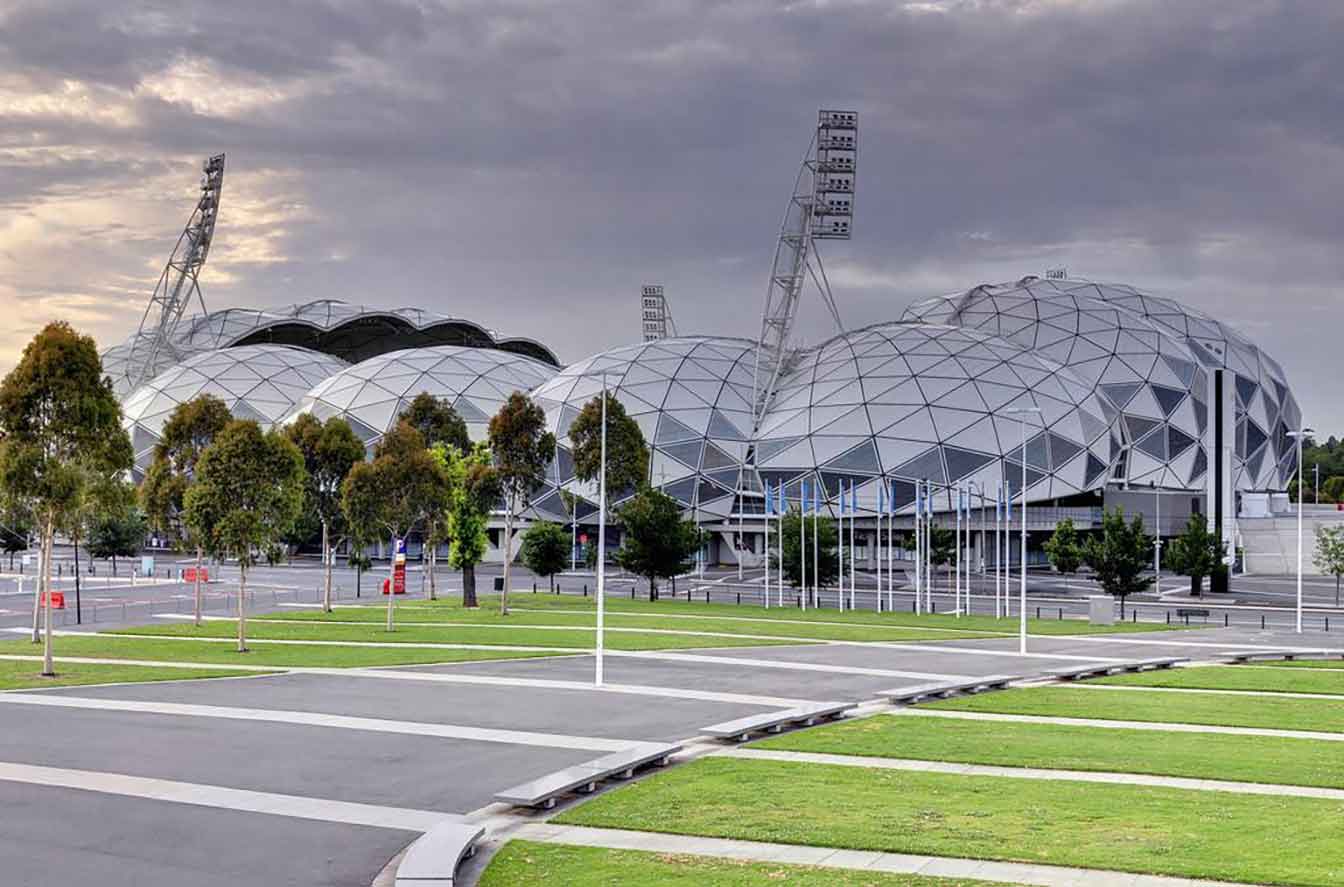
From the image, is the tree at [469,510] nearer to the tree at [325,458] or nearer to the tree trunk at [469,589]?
the tree trunk at [469,589]

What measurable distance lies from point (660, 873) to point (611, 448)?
1822 inches

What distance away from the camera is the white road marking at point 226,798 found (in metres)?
15.6

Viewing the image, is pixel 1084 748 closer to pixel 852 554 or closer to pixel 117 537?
pixel 852 554

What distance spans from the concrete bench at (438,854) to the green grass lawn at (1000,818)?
167 centimetres

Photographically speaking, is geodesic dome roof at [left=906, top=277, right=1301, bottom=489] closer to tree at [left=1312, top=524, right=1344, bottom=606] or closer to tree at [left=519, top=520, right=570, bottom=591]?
tree at [left=1312, top=524, right=1344, bottom=606]

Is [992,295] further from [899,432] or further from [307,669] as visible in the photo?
[307,669]

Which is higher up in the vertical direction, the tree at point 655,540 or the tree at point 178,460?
the tree at point 178,460

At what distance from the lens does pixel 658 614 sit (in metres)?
50.1

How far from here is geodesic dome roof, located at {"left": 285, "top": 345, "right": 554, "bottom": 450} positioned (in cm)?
10653

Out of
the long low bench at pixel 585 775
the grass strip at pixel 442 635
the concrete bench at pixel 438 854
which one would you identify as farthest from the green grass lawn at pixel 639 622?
the concrete bench at pixel 438 854

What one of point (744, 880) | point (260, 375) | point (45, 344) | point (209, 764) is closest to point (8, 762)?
point (209, 764)

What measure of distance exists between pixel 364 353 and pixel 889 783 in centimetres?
14457

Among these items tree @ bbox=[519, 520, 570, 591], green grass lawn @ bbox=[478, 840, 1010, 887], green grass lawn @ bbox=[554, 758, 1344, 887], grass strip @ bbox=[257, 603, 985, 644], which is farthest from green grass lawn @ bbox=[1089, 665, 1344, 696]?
tree @ bbox=[519, 520, 570, 591]

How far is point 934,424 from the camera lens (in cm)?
9400
